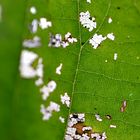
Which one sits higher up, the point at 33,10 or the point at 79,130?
the point at 33,10

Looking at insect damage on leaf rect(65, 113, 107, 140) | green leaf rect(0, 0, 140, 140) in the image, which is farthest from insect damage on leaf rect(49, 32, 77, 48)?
insect damage on leaf rect(65, 113, 107, 140)

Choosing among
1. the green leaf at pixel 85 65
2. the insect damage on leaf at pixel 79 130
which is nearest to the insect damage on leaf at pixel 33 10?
the green leaf at pixel 85 65

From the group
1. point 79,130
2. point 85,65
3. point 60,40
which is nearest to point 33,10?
point 60,40

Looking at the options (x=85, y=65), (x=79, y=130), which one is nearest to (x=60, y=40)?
(x=85, y=65)

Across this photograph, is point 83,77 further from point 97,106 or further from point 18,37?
point 18,37

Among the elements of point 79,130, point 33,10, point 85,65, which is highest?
point 33,10

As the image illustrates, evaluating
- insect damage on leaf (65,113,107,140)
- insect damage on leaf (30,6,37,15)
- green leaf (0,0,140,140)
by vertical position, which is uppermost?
insect damage on leaf (30,6,37,15)

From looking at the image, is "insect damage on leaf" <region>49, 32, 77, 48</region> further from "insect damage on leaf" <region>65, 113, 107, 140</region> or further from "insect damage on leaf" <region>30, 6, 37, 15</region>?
"insect damage on leaf" <region>65, 113, 107, 140</region>

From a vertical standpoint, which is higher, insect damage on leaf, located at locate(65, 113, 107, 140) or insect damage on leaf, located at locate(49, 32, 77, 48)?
insect damage on leaf, located at locate(49, 32, 77, 48)

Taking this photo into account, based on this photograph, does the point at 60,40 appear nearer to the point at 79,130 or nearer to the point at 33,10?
the point at 33,10
